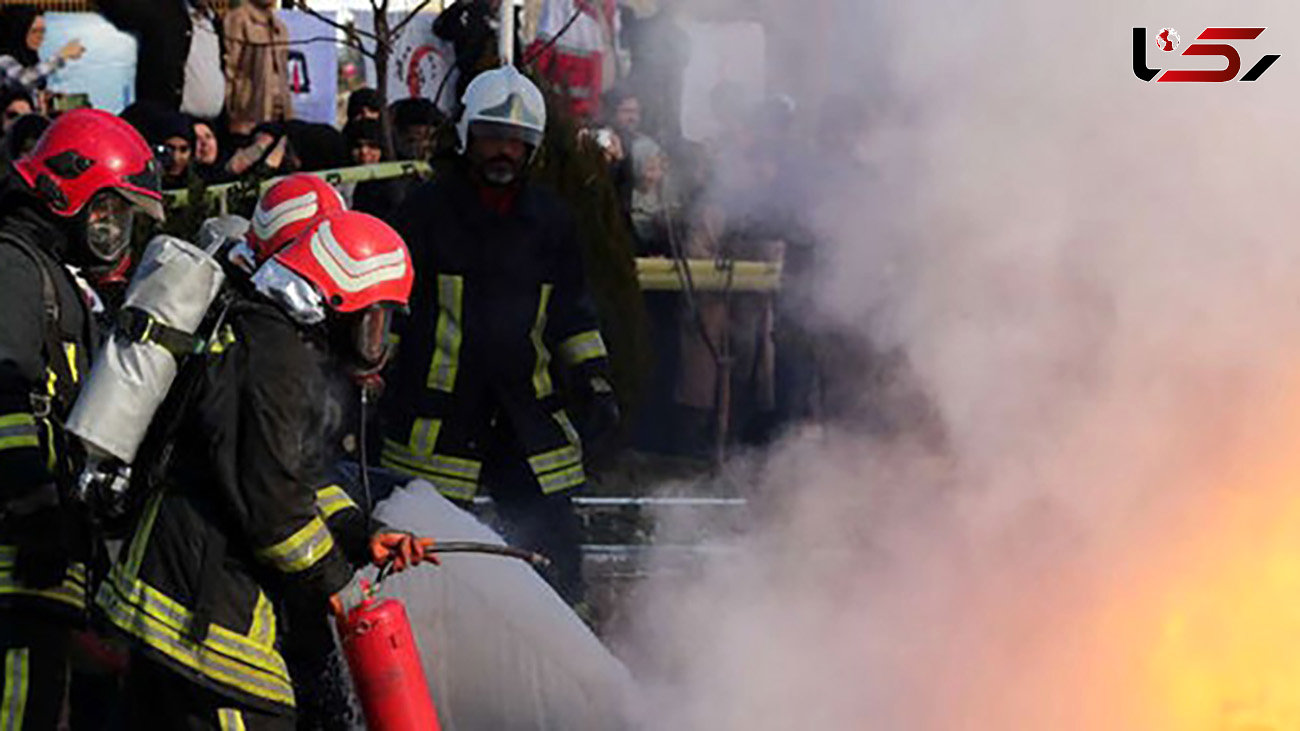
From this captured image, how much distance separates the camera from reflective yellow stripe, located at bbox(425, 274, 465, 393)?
809cm

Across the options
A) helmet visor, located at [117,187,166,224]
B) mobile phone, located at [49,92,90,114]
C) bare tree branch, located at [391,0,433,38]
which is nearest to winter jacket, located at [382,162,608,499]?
helmet visor, located at [117,187,166,224]

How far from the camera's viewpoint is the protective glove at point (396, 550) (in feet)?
18.9

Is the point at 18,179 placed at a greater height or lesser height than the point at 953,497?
greater

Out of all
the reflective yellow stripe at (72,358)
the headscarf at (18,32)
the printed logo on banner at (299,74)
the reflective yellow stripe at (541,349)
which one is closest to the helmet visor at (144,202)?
the reflective yellow stripe at (72,358)

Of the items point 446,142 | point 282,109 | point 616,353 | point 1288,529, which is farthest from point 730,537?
point 282,109

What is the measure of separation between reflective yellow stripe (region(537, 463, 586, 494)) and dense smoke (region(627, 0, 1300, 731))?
1.36m

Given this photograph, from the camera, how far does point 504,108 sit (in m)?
8.09

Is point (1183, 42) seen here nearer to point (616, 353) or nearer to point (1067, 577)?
point (1067, 577)

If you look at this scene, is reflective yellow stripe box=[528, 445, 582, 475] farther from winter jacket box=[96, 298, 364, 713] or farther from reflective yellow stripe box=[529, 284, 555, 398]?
winter jacket box=[96, 298, 364, 713]

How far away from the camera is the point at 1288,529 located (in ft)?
19.7

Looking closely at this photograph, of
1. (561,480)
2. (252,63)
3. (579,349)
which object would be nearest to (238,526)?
(561,480)

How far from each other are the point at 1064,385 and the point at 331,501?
182cm

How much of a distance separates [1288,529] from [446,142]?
18.4 ft

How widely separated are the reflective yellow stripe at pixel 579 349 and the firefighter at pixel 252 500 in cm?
264
